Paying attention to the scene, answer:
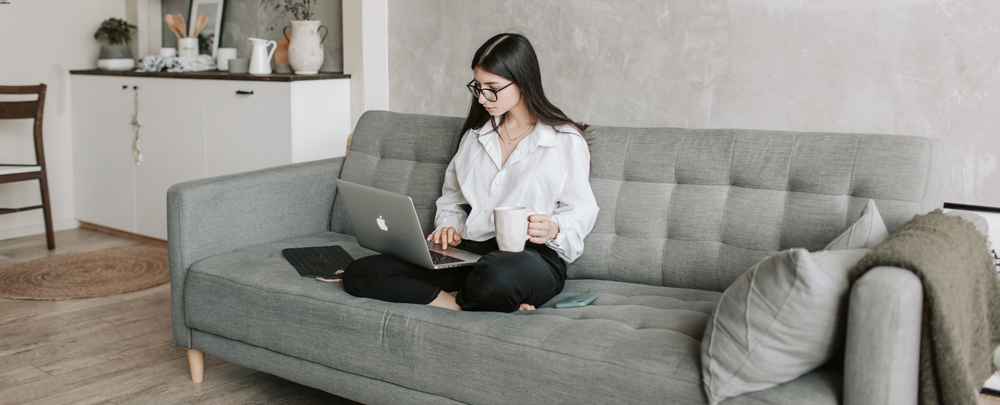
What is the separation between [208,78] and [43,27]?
1257 millimetres

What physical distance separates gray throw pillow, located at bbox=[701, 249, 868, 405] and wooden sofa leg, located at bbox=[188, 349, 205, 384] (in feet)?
5.45

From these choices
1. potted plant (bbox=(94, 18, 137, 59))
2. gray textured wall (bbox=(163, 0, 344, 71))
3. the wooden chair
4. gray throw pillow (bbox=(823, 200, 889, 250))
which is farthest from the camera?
potted plant (bbox=(94, 18, 137, 59))

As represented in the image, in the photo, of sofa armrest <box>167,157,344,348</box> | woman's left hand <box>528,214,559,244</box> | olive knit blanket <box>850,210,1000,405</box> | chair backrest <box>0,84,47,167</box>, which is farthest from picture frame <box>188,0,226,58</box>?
olive knit blanket <box>850,210,1000,405</box>

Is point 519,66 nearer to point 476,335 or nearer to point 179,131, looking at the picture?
point 476,335

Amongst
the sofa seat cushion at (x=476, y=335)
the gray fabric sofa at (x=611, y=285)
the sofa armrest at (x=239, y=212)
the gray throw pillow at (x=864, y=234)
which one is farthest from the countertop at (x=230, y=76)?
the gray throw pillow at (x=864, y=234)

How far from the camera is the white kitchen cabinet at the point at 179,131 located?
13.5ft

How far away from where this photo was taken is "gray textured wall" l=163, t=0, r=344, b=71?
4387 mm

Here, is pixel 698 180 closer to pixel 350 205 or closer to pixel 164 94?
pixel 350 205

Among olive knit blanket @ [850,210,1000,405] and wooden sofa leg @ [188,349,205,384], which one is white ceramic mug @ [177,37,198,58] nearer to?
wooden sofa leg @ [188,349,205,384]

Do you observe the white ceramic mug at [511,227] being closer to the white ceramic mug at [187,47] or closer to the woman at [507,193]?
the woman at [507,193]

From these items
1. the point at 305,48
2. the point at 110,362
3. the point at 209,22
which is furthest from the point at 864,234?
the point at 209,22

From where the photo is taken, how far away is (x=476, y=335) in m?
2.06

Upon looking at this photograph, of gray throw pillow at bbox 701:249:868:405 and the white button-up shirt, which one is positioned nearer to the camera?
gray throw pillow at bbox 701:249:868:405

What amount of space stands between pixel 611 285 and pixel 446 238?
461 mm
